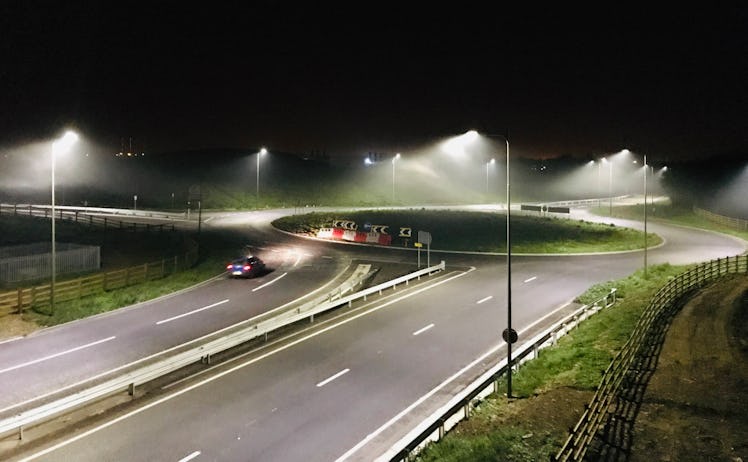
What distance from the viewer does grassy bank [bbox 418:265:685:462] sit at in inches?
521

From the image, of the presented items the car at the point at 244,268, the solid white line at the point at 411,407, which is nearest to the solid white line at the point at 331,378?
the solid white line at the point at 411,407

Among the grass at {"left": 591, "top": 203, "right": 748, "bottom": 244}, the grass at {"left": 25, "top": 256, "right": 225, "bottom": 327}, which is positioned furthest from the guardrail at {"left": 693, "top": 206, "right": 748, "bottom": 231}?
the grass at {"left": 25, "top": 256, "right": 225, "bottom": 327}

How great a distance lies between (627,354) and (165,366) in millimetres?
15729

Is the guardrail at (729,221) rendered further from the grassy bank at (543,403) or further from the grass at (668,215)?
the grassy bank at (543,403)

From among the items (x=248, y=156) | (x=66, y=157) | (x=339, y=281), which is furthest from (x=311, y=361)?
(x=248, y=156)

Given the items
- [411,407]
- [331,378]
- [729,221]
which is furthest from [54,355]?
[729,221]

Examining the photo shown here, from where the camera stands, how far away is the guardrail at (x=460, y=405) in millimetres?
13055

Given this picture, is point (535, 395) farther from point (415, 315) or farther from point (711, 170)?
point (711, 170)

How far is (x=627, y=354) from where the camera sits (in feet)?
64.5

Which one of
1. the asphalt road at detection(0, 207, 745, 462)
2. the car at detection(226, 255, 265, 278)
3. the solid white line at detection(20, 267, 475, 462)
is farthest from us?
the car at detection(226, 255, 265, 278)

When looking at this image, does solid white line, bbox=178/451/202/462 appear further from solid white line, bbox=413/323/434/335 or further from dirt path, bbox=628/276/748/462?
solid white line, bbox=413/323/434/335

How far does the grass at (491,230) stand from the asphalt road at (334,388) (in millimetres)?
18951

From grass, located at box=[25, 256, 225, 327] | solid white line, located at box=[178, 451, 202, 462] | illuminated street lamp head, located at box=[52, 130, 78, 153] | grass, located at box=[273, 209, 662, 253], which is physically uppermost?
illuminated street lamp head, located at box=[52, 130, 78, 153]

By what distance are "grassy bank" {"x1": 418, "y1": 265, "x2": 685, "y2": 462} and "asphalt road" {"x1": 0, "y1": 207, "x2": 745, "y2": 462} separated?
1.69 metres
